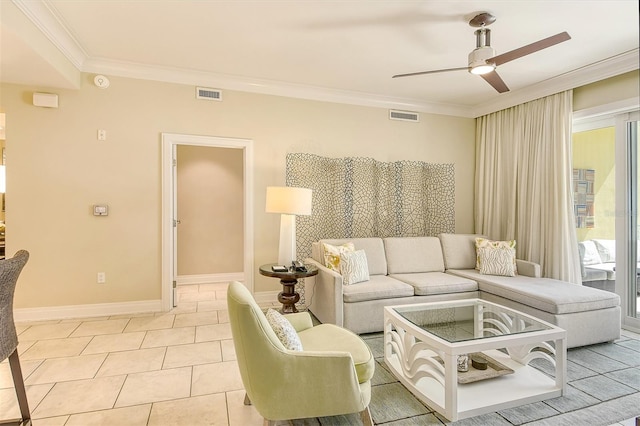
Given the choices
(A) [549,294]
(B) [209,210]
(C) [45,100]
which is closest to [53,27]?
(C) [45,100]

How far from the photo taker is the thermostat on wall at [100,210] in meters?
3.69

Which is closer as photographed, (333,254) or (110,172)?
(333,254)

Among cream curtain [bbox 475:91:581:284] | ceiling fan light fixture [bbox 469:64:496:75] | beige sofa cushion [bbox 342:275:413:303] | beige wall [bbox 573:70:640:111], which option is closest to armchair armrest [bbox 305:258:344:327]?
beige sofa cushion [bbox 342:275:413:303]

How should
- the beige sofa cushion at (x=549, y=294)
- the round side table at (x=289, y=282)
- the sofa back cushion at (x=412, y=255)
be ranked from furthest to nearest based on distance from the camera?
the sofa back cushion at (x=412, y=255), the round side table at (x=289, y=282), the beige sofa cushion at (x=549, y=294)

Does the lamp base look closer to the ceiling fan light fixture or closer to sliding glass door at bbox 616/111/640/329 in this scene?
the ceiling fan light fixture

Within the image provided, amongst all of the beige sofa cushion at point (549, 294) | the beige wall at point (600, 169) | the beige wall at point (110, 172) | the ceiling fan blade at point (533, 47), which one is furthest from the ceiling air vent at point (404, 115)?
the beige sofa cushion at point (549, 294)

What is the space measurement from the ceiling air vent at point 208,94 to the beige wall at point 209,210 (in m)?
1.47

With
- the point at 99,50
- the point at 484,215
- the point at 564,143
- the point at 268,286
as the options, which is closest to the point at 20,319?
the point at 268,286

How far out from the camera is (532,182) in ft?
14.0

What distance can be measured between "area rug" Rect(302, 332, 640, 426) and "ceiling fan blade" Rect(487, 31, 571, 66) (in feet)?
7.67

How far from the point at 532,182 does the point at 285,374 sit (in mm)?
4029

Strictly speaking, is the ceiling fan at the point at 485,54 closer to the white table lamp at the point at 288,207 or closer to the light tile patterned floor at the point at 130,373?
the white table lamp at the point at 288,207

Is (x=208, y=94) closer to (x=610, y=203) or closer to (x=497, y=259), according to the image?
(x=497, y=259)

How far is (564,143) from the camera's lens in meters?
3.90
